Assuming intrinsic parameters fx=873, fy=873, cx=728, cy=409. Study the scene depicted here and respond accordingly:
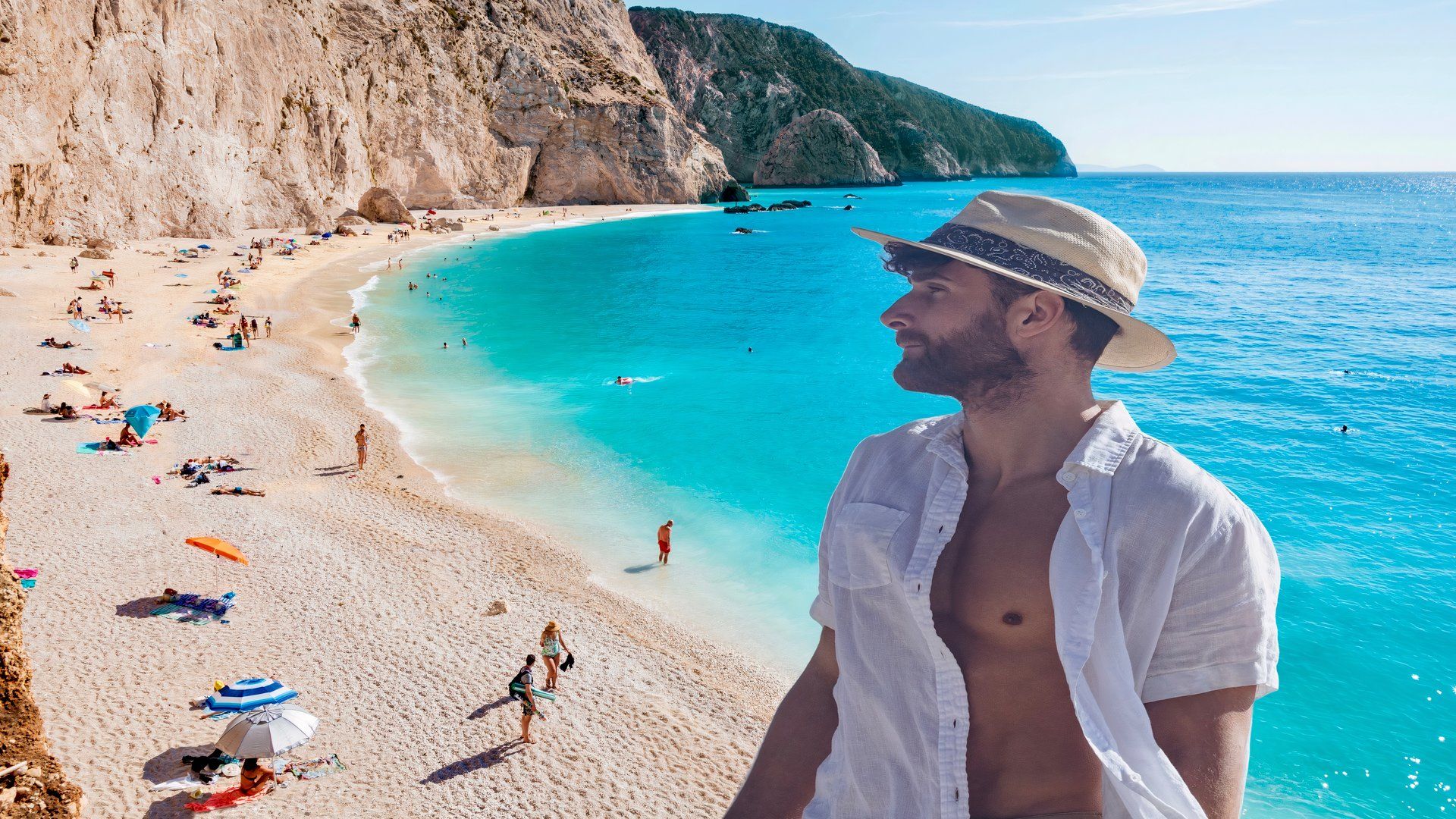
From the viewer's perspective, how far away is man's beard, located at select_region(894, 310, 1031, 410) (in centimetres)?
189

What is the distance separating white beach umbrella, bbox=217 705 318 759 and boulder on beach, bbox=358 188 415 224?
68.6 meters

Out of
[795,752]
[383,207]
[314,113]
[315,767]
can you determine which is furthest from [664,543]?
[383,207]

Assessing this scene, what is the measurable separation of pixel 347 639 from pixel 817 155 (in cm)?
15236

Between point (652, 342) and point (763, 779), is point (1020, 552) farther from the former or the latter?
point (652, 342)

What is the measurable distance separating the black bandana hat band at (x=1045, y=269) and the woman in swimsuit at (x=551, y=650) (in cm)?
1050

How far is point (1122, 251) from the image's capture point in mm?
1848

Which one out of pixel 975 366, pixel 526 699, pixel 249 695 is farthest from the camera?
pixel 526 699

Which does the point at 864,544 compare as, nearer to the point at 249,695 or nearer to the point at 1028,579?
the point at 1028,579

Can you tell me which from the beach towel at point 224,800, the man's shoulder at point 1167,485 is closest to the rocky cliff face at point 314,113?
the beach towel at point 224,800

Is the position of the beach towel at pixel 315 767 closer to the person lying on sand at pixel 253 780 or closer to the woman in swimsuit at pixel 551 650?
the person lying on sand at pixel 253 780

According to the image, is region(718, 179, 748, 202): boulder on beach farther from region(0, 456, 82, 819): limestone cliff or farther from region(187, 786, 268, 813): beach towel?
region(0, 456, 82, 819): limestone cliff

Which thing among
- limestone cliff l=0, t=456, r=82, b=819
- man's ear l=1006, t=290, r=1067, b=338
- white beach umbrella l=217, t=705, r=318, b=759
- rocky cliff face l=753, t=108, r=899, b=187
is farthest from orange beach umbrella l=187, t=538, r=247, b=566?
rocky cliff face l=753, t=108, r=899, b=187

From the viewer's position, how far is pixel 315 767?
10.1 m

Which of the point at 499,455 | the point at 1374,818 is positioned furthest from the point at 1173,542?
the point at 499,455
